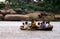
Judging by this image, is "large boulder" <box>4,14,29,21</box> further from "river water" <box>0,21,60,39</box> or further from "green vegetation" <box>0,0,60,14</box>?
"river water" <box>0,21,60,39</box>

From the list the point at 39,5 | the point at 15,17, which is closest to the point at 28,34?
the point at 15,17

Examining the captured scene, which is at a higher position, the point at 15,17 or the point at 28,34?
the point at 28,34

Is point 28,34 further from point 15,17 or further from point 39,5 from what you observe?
point 39,5

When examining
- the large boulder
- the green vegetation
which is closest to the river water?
the large boulder

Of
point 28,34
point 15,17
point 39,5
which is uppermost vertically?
point 28,34

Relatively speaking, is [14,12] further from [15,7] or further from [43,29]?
[43,29]

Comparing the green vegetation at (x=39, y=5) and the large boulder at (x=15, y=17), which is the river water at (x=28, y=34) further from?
the green vegetation at (x=39, y=5)

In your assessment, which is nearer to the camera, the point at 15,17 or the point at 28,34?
the point at 28,34

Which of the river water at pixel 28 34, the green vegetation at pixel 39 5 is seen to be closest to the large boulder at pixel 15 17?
the green vegetation at pixel 39 5

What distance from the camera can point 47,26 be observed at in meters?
14.4

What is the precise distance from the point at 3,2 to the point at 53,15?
4932 mm

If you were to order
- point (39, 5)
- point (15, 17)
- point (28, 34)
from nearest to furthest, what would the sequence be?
point (28, 34) < point (15, 17) < point (39, 5)

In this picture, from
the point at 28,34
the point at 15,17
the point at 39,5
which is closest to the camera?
the point at 28,34

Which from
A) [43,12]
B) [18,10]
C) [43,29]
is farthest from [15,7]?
[43,29]
